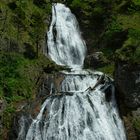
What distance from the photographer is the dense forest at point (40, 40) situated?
94.6 feet

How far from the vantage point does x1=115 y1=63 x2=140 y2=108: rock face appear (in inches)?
1051

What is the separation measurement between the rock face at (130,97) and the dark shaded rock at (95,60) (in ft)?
27.3

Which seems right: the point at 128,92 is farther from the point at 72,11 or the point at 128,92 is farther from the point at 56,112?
the point at 72,11

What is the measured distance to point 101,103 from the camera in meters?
27.9

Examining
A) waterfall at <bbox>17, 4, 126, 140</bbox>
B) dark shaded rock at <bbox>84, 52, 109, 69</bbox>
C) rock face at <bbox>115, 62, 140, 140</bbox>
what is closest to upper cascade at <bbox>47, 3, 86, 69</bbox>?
dark shaded rock at <bbox>84, 52, 109, 69</bbox>

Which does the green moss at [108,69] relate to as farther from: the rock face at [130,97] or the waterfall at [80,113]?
the rock face at [130,97]

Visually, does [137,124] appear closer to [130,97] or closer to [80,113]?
[130,97]

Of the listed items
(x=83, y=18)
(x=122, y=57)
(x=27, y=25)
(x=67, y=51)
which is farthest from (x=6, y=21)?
(x=122, y=57)

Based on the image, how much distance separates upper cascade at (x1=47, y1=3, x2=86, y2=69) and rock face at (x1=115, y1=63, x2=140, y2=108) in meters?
9.85

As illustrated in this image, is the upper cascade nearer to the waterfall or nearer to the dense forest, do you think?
the dense forest

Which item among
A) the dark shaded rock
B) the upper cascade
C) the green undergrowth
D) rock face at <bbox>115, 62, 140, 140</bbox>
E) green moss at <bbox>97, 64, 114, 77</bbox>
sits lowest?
the green undergrowth

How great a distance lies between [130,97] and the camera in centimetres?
2683

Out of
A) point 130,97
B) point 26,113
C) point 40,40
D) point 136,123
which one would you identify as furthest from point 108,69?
point 26,113

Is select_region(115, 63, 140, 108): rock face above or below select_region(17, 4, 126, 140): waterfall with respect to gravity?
above
